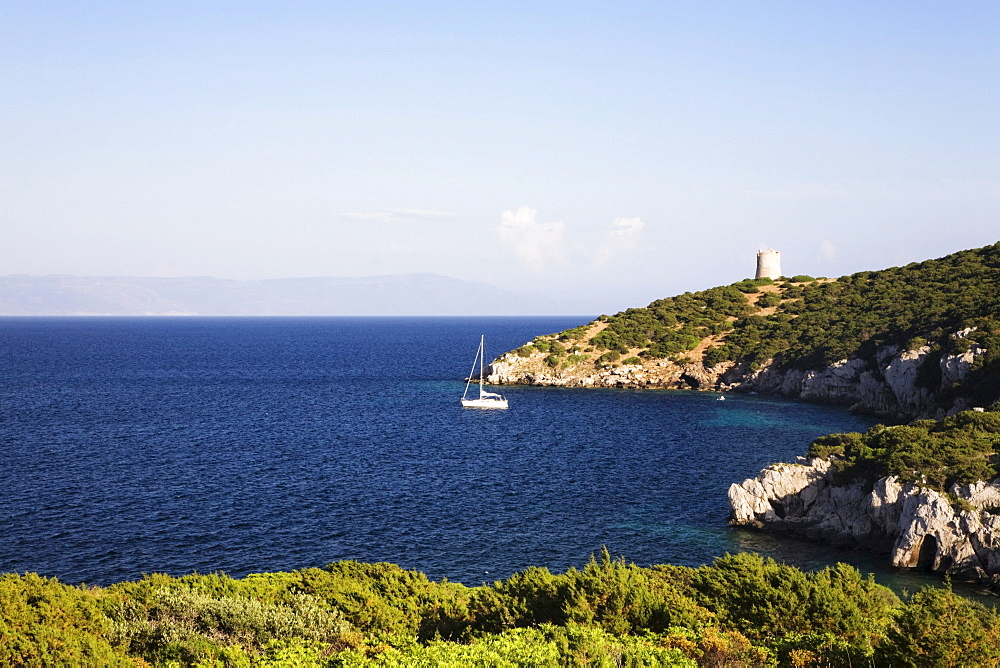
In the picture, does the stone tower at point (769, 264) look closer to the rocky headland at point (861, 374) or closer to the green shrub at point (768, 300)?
the rocky headland at point (861, 374)

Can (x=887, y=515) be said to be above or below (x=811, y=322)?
below

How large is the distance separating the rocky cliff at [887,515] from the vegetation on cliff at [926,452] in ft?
2.55

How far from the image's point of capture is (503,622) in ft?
70.6

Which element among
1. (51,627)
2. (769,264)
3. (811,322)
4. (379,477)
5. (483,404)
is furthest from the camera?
(769,264)

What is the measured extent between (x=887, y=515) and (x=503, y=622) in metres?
25.4

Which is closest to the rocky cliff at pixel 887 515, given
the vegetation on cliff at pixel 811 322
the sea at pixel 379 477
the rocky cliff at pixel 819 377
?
the sea at pixel 379 477

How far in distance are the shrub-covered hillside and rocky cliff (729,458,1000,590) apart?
10.6 m

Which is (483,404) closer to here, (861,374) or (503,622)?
(861,374)

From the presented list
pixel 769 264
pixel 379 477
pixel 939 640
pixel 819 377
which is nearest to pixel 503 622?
pixel 939 640

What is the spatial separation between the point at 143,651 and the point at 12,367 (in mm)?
129721

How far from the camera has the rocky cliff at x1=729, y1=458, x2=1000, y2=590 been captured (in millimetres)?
34562

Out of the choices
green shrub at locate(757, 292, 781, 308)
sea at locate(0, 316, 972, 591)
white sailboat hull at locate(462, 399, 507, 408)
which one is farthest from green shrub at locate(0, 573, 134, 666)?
green shrub at locate(757, 292, 781, 308)

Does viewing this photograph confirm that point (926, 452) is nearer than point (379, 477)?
Yes

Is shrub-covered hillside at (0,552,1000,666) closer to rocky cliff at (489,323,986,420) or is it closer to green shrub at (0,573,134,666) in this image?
green shrub at (0,573,134,666)
